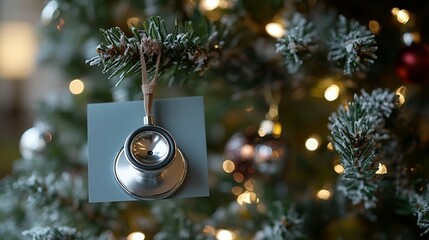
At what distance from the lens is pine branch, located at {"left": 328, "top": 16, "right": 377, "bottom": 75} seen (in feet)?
1.75

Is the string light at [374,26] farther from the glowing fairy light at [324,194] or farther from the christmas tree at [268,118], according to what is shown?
the glowing fairy light at [324,194]

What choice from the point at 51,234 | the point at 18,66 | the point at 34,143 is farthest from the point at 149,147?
the point at 18,66

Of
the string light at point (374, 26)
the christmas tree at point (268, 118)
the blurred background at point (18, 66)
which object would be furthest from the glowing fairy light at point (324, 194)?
the blurred background at point (18, 66)

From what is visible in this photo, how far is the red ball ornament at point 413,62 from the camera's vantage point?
64 centimetres

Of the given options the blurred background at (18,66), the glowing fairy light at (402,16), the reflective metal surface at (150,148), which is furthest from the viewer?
the blurred background at (18,66)

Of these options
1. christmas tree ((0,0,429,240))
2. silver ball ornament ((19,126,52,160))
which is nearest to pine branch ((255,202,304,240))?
christmas tree ((0,0,429,240))

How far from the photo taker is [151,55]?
20.5 inches

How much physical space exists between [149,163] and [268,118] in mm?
312

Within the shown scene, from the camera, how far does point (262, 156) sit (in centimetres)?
72

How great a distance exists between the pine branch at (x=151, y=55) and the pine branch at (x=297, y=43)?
0.08 meters

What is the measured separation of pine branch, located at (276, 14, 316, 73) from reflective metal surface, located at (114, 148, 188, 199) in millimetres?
162

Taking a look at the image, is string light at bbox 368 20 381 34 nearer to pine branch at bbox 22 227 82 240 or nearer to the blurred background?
pine branch at bbox 22 227 82 240

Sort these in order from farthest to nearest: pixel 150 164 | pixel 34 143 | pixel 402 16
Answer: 1. pixel 34 143
2. pixel 402 16
3. pixel 150 164

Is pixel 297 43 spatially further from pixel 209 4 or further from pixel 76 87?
pixel 76 87
